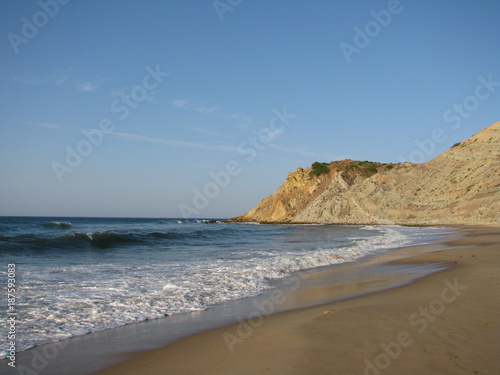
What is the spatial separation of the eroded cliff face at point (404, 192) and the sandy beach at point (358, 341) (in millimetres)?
37059

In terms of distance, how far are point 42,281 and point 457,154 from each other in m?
58.7

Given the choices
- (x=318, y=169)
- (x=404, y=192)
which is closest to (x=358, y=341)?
(x=404, y=192)

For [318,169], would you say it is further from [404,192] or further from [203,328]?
[203,328]

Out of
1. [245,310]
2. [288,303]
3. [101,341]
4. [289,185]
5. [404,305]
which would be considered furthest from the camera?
[289,185]

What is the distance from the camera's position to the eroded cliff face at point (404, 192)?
43.5m

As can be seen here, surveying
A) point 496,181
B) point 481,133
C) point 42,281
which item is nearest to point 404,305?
point 42,281

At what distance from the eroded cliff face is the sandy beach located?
122 feet

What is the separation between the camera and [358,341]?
444 cm

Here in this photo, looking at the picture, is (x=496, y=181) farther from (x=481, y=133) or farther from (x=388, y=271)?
(x=388, y=271)

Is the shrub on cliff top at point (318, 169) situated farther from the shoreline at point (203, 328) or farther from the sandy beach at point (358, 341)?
the sandy beach at point (358, 341)

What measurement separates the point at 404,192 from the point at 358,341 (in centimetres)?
5515

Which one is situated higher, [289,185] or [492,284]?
[289,185]

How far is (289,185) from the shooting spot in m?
78.1

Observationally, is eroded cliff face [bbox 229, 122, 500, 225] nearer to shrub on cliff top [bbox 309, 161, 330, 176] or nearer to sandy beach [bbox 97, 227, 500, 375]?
shrub on cliff top [bbox 309, 161, 330, 176]
